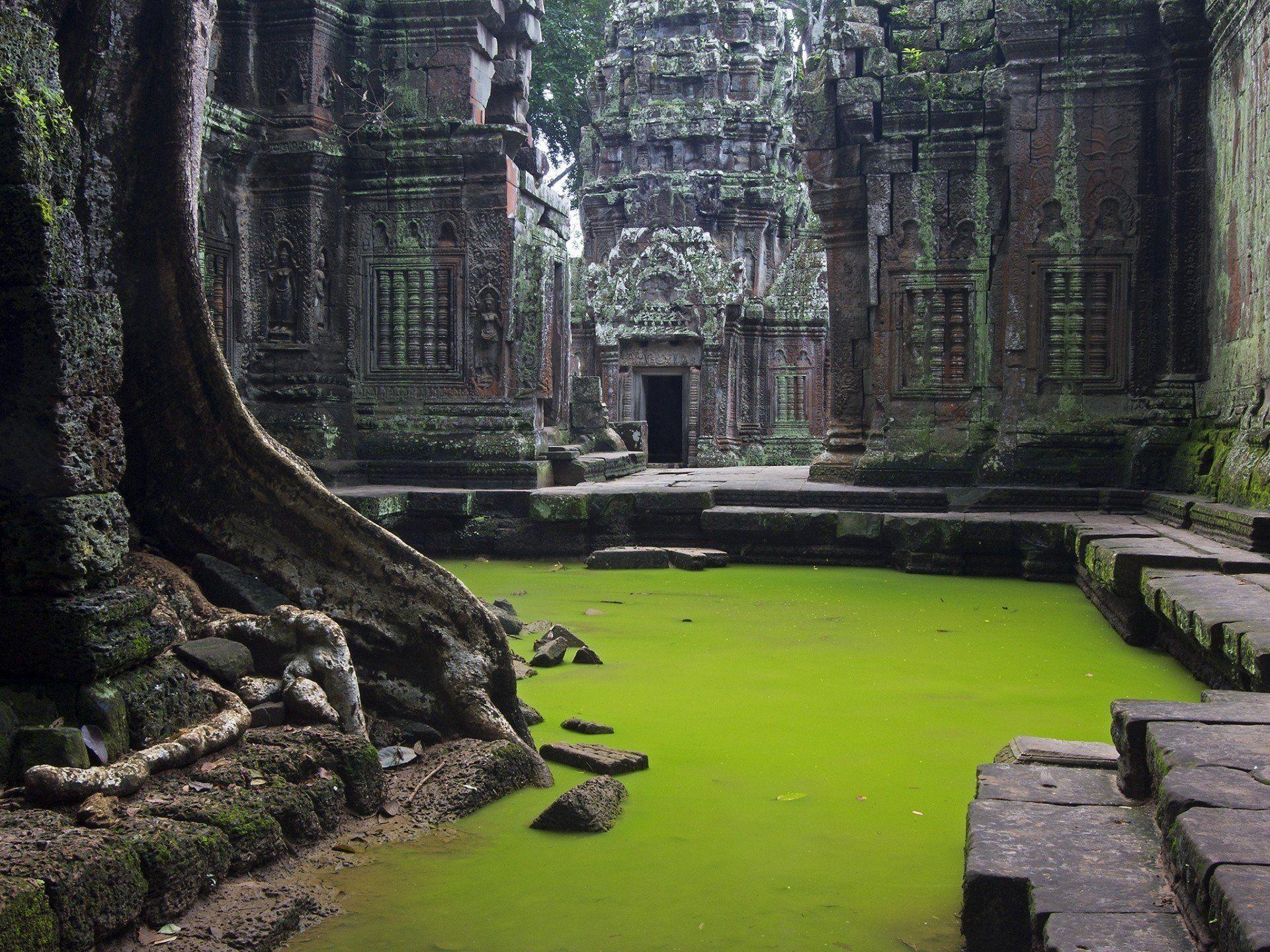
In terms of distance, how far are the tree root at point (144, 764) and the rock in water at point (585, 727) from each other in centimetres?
120

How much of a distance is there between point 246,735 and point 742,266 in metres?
18.2

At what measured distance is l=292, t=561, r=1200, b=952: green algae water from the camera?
2.49 metres

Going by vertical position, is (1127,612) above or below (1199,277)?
below

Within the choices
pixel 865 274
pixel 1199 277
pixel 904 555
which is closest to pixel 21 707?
pixel 904 555

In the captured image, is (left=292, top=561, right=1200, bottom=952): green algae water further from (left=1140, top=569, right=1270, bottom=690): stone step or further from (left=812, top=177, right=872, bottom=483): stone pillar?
(left=812, top=177, right=872, bottom=483): stone pillar

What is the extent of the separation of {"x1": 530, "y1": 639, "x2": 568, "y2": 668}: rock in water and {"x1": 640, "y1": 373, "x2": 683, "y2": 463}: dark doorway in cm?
1626

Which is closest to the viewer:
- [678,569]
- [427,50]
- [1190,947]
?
[1190,947]

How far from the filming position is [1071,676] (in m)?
4.95

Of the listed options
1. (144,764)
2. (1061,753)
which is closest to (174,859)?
(144,764)

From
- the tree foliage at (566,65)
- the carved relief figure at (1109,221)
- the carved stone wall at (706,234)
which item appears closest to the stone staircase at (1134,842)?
the carved relief figure at (1109,221)

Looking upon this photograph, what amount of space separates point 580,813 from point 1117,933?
4.68ft

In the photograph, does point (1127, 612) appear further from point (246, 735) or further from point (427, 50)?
point (427, 50)

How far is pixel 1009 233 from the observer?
966 centimetres

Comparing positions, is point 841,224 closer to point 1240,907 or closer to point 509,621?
point 509,621
